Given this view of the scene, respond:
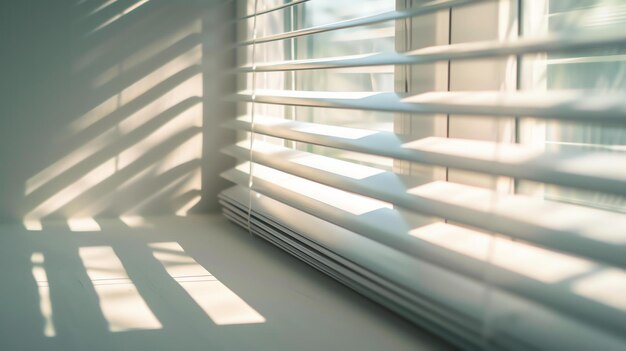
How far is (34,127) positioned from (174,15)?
619 millimetres

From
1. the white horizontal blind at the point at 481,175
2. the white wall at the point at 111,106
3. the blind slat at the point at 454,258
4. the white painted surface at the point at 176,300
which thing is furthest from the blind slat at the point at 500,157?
the white wall at the point at 111,106

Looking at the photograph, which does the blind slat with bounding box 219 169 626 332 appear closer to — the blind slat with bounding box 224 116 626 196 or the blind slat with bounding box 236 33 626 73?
the blind slat with bounding box 224 116 626 196

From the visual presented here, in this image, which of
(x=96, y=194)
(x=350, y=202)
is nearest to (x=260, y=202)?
(x=350, y=202)

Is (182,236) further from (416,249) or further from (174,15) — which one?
(416,249)

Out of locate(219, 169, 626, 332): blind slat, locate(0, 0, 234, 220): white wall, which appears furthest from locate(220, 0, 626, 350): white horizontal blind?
locate(0, 0, 234, 220): white wall

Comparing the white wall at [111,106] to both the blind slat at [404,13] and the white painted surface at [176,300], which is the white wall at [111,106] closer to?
the white painted surface at [176,300]

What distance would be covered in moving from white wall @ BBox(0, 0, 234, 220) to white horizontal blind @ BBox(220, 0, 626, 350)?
740 millimetres

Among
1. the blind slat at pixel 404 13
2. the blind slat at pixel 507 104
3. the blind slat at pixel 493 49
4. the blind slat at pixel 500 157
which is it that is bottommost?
the blind slat at pixel 500 157

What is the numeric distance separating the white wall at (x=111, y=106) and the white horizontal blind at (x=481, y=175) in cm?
74

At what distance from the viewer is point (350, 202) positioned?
6.06 ft

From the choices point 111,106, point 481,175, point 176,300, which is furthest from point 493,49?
point 111,106

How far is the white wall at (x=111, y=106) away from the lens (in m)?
2.60

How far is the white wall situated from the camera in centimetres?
260

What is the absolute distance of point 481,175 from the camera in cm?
141
